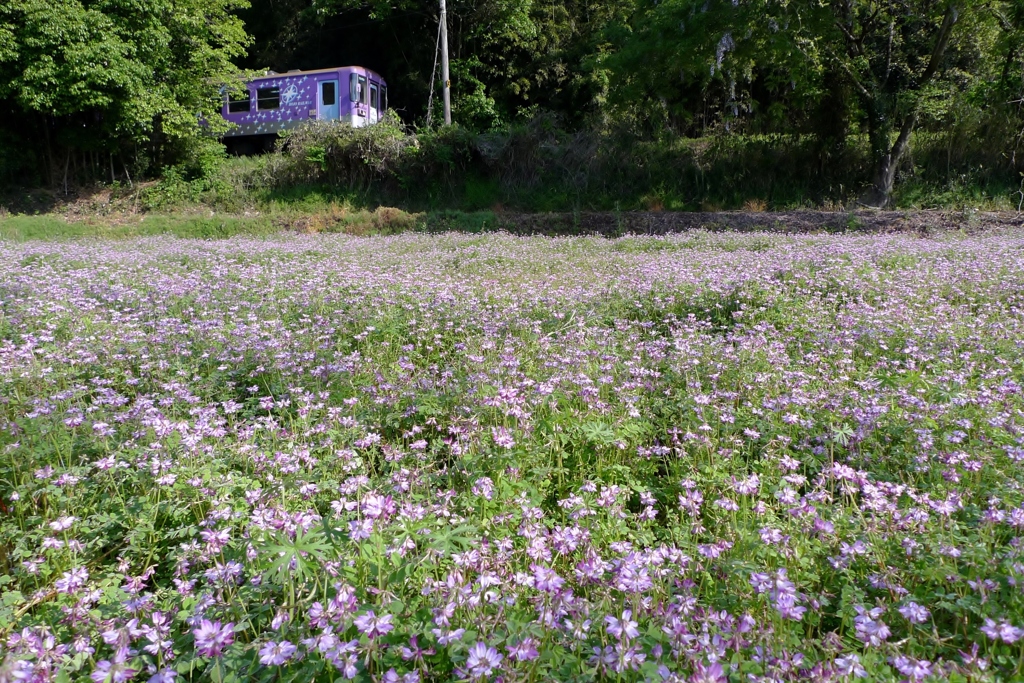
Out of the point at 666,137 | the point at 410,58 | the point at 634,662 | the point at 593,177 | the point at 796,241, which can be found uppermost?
the point at 410,58

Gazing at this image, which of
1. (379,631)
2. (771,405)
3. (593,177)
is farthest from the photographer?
(593,177)

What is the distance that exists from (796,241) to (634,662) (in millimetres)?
10945

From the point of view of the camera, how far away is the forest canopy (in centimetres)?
1708

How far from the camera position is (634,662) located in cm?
151

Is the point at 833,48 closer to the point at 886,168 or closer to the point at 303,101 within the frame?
the point at 886,168

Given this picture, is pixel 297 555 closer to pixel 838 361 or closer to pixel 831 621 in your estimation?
pixel 831 621

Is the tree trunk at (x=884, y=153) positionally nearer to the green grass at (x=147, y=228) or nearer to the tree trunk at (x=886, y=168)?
the tree trunk at (x=886, y=168)

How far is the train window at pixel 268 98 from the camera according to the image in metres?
27.3

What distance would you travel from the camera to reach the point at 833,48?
18328 mm

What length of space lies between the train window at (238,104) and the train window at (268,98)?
49 centimetres

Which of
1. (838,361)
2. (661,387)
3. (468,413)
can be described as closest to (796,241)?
(838,361)

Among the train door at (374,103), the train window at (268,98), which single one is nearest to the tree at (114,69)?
the train window at (268,98)

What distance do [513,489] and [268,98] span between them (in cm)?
2915

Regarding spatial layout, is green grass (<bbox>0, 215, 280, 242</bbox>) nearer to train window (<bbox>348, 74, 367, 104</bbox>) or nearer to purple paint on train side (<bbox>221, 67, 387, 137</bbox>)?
purple paint on train side (<bbox>221, 67, 387, 137</bbox>)
